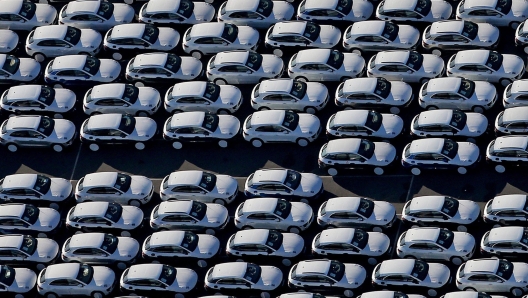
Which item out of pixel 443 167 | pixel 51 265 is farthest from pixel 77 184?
pixel 443 167

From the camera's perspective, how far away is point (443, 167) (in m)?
69.5

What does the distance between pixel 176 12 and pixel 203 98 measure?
6.27 m

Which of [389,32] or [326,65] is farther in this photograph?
[389,32]

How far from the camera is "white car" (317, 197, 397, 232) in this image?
222 ft

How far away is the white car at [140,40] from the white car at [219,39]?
87 centimetres

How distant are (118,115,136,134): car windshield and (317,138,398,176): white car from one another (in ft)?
30.2

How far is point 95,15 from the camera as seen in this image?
78438 mm

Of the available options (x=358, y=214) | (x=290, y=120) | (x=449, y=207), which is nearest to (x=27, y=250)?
(x=290, y=120)

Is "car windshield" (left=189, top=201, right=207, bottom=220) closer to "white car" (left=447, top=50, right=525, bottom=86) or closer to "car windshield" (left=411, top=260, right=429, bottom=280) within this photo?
"car windshield" (left=411, top=260, right=429, bottom=280)

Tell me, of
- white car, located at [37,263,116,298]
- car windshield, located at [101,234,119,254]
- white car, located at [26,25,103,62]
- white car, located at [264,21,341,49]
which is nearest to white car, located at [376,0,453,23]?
white car, located at [264,21,341,49]

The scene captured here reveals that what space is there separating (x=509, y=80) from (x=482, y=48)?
289cm

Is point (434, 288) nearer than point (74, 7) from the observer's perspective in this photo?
Yes

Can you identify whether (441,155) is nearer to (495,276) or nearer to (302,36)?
(495,276)

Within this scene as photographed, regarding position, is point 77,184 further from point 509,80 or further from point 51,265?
point 509,80
